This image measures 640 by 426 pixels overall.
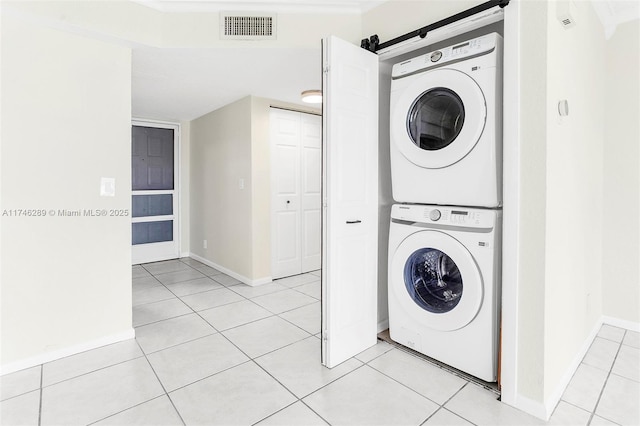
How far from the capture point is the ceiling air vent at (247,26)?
2537 millimetres

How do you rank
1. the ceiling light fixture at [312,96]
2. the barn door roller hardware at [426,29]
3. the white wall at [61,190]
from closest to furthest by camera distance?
the barn door roller hardware at [426,29] < the white wall at [61,190] < the ceiling light fixture at [312,96]

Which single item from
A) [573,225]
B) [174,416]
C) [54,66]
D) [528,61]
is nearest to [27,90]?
[54,66]

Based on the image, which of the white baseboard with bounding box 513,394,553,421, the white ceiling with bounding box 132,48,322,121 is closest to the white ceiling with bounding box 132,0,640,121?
the white ceiling with bounding box 132,48,322,121

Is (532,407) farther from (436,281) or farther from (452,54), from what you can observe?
(452,54)

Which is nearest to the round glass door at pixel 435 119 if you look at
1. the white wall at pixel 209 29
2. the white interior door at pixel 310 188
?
the white wall at pixel 209 29

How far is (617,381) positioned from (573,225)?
36.7 inches

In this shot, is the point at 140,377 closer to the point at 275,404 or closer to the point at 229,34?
the point at 275,404

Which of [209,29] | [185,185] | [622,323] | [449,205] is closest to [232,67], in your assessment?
[209,29]

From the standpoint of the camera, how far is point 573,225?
6.61 feet

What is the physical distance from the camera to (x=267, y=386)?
199cm

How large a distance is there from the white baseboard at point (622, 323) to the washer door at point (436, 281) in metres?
1.78

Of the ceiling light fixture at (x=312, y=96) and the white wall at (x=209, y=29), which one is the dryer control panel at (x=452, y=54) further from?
the ceiling light fixture at (x=312, y=96)

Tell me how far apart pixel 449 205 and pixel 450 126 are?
0.48m

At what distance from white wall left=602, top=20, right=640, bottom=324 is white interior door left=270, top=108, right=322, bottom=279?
3.03 meters
